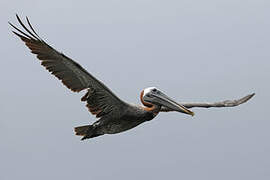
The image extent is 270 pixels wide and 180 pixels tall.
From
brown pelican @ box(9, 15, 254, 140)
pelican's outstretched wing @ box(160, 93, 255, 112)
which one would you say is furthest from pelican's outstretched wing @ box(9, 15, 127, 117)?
pelican's outstretched wing @ box(160, 93, 255, 112)

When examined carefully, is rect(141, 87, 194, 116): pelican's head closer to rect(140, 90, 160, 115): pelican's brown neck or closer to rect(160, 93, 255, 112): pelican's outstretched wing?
rect(140, 90, 160, 115): pelican's brown neck

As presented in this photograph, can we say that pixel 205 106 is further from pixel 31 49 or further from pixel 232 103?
pixel 31 49

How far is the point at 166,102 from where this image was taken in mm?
14695

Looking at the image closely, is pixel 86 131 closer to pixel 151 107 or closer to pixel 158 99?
pixel 151 107

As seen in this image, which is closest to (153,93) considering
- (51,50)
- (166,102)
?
(166,102)

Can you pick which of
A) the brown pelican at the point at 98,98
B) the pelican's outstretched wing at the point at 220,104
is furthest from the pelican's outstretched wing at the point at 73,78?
the pelican's outstretched wing at the point at 220,104

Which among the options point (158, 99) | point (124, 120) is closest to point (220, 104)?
point (158, 99)

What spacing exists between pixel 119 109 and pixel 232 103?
165 inches

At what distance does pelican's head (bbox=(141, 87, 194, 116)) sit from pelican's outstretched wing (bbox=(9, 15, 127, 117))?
24.7 inches

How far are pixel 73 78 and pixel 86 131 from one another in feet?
4.23

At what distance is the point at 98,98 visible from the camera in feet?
46.8

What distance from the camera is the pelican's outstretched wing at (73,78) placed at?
1403cm

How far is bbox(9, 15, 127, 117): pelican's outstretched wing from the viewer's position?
14.0 metres

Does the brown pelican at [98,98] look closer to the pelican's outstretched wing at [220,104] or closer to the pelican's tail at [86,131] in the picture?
the pelican's tail at [86,131]
